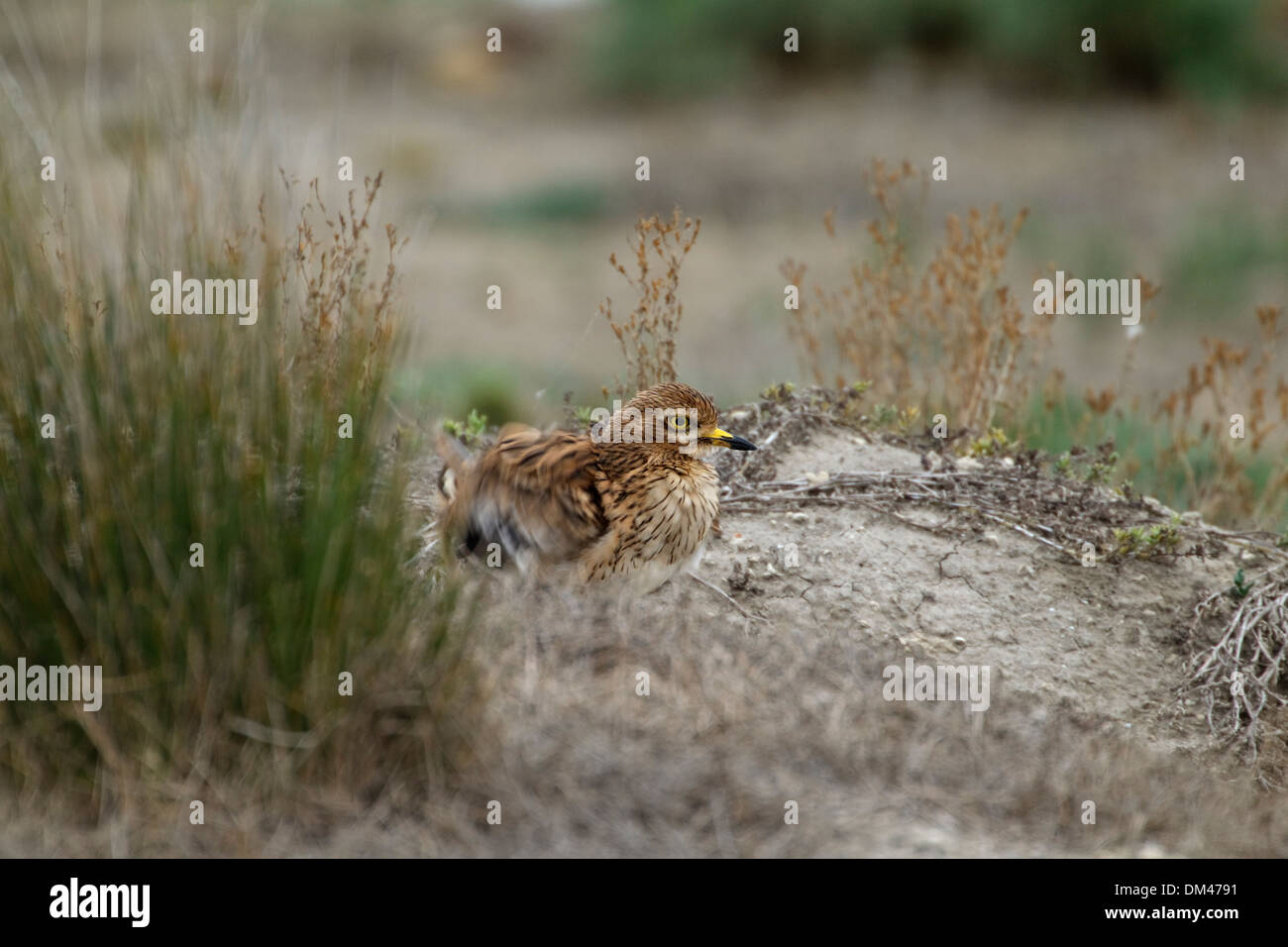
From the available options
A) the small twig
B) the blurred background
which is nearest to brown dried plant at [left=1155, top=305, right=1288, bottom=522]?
the small twig

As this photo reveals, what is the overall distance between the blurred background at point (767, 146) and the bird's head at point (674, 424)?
4464 mm

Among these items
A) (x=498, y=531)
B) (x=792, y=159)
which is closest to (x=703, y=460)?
(x=498, y=531)

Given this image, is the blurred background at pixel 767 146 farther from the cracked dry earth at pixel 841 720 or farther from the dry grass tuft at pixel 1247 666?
the dry grass tuft at pixel 1247 666

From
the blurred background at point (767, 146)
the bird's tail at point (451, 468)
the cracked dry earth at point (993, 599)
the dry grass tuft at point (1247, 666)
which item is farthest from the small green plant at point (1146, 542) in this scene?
the blurred background at point (767, 146)

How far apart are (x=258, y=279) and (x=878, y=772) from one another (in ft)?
7.85

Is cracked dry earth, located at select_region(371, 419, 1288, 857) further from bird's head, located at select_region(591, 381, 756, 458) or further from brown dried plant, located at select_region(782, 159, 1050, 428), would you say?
brown dried plant, located at select_region(782, 159, 1050, 428)

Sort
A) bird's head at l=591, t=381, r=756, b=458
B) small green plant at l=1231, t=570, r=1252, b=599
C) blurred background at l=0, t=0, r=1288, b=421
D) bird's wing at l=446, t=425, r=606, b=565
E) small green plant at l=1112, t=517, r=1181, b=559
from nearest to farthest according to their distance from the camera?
1. bird's wing at l=446, t=425, r=606, b=565
2. bird's head at l=591, t=381, r=756, b=458
3. small green plant at l=1231, t=570, r=1252, b=599
4. small green plant at l=1112, t=517, r=1181, b=559
5. blurred background at l=0, t=0, r=1288, b=421

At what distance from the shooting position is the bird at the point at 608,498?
5.05 metres

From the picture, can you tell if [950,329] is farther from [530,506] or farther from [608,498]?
[530,506]

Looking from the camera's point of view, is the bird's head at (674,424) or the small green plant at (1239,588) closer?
the bird's head at (674,424)

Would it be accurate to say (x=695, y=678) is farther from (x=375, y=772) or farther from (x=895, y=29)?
(x=895, y=29)

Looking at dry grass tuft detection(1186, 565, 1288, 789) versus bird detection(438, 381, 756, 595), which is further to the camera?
dry grass tuft detection(1186, 565, 1288, 789)

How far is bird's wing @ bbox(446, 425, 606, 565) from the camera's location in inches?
198
